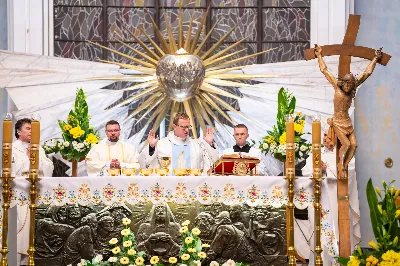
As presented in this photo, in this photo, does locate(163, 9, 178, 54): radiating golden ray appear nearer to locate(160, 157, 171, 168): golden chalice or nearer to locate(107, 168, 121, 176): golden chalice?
locate(160, 157, 171, 168): golden chalice

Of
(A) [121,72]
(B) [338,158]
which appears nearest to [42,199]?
(B) [338,158]

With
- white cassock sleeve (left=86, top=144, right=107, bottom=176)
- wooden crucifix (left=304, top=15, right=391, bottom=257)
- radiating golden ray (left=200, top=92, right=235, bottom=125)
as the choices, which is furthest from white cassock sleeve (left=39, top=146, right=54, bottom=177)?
wooden crucifix (left=304, top=15, right=391, bottom=257)

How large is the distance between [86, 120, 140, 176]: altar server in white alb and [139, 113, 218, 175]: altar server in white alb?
8.3 inches

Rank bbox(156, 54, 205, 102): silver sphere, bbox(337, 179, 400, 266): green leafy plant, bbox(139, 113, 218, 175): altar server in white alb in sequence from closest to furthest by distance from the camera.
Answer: bbox(337, 179, 400, 266): green leafy plant, bbox(139, 113, 218, 175): altar server in white alb, bbox(156, 54, 205, 102): silver sphere

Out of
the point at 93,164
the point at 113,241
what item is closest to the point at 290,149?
the point at 113,241

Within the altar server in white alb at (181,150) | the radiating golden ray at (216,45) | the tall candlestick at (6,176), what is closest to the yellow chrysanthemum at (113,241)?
the tall candlestick at (6,176)

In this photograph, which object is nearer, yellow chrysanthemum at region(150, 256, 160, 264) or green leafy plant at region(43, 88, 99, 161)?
Result: yellow chrysanthemum at region(150, 256, 160, 264)

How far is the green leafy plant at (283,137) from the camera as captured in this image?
443 inches

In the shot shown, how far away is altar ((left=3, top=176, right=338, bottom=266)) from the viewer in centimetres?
956

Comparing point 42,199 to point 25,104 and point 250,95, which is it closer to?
point 25,104

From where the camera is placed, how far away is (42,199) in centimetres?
950

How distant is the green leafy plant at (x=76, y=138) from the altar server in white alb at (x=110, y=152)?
260mm

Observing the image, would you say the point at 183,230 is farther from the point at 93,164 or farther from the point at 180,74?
the point at 180,74

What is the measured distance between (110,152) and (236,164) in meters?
2.30
